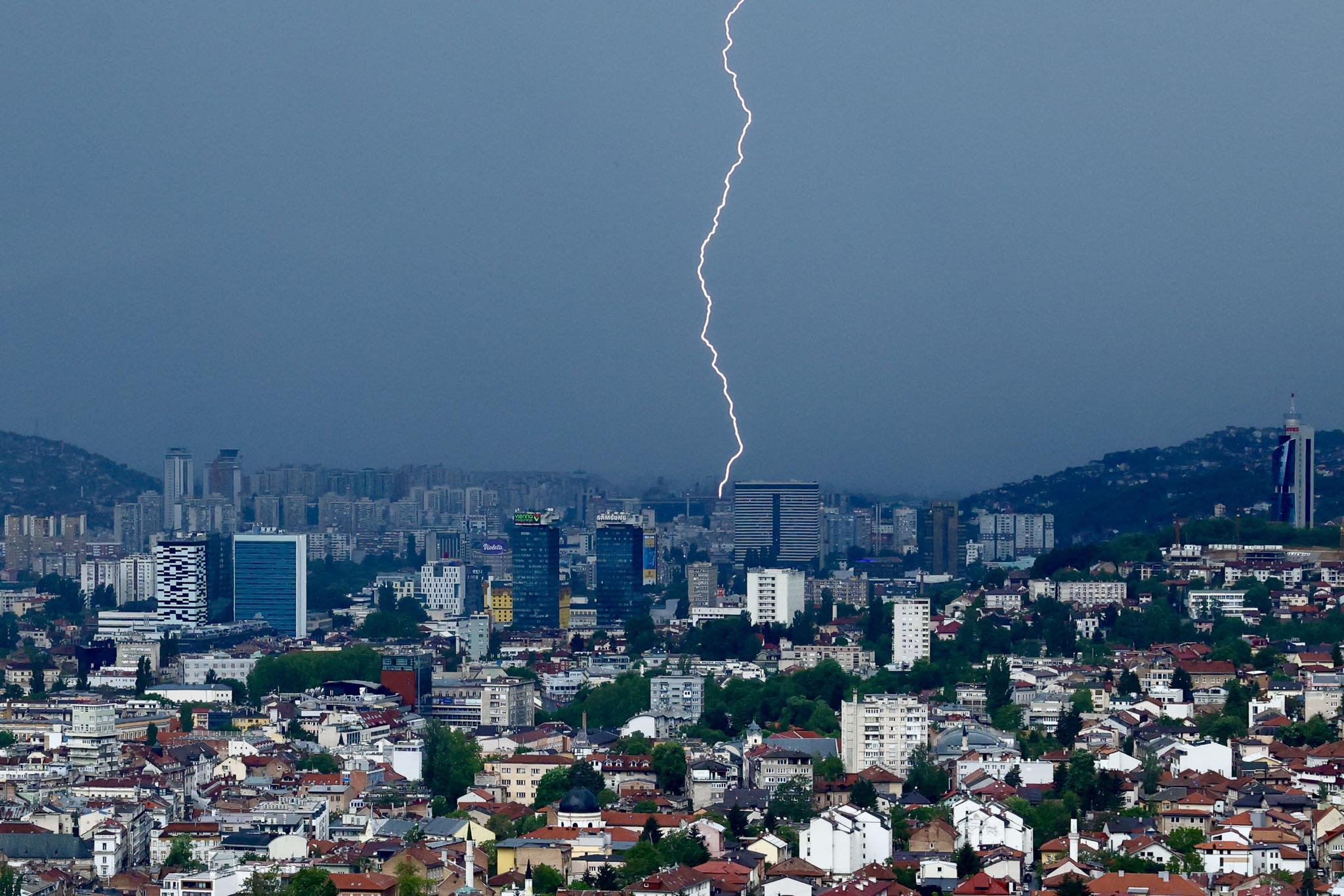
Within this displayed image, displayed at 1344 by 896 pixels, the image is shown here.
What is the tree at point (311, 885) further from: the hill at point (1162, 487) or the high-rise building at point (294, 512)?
the high-rise building at point (294, 512)

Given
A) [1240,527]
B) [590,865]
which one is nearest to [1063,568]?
[1240,527]

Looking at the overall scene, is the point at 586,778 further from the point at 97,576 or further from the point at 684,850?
the point at 97,576

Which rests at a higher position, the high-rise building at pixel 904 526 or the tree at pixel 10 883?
the high-rise building at pixel 904 526

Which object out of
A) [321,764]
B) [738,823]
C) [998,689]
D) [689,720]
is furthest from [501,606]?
[738,823]

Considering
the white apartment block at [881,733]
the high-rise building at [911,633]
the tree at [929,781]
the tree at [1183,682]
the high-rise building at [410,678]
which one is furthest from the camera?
the high-rise building at [911,633]

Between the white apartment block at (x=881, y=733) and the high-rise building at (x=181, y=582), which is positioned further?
the high-rise building at (x=181, y=582)

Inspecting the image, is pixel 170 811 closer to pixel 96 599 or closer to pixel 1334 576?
pixel 1334 576

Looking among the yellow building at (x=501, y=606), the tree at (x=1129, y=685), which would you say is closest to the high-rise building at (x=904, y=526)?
the yellow building at (x=501, y=606)

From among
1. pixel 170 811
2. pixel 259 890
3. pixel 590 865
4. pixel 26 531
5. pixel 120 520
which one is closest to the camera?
pixel 259 890
